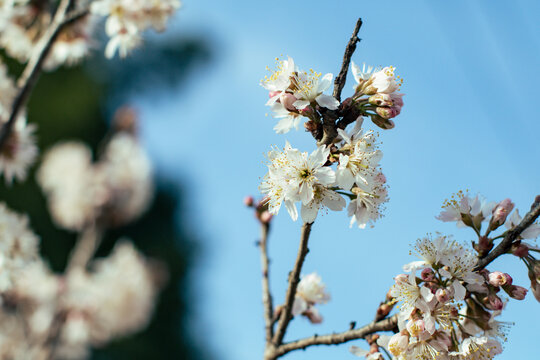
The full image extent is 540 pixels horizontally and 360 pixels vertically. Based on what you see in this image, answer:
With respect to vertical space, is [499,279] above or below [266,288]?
above

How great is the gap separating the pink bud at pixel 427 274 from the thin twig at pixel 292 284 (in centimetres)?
24

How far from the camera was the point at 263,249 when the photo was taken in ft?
5.00

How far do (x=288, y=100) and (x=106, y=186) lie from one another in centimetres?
371

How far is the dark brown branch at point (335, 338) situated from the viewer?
3.84 feet

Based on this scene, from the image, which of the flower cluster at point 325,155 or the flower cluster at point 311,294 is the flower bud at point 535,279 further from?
the flower cluster at point 311,294

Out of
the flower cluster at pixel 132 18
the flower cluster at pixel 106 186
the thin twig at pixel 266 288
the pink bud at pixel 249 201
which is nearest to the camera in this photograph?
the thin twig at pixel 266 288

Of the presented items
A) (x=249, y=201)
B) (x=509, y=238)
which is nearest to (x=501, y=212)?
(x=509, y=238)

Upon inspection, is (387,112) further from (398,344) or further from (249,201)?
(249,201)

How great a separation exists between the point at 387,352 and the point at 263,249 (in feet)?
1.65

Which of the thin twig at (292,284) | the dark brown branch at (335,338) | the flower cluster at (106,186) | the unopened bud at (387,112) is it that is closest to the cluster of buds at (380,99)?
the unopened bud at (387,112)

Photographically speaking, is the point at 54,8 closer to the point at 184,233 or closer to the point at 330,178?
the point at 330,178

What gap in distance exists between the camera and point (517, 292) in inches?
43.6

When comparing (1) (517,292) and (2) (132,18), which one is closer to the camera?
(1) (517,292)

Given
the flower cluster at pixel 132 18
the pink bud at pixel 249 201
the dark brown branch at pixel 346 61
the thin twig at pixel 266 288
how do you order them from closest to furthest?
the dark brown branch at pixel 346 61 → the thin twig at pixel 266 288 → the pink bud at pixel 249 201 → the flower cluster at pixel 132 18
